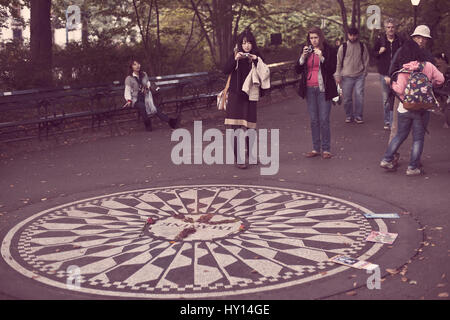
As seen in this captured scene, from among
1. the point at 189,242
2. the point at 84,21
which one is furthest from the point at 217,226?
the point at 84,21

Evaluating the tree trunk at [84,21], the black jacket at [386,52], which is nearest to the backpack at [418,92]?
the black jacket at [386,52]

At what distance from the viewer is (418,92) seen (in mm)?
10094

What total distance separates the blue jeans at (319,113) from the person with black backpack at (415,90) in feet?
4.24

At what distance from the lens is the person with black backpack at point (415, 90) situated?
10.1 metres

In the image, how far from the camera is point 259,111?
62.3 feet

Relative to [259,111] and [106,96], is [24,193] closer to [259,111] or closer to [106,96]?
[106,96]

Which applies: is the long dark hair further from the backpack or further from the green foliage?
the green foliage

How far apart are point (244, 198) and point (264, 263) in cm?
268

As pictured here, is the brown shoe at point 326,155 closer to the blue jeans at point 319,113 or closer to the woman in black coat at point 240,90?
the blue jeans at point 319,113

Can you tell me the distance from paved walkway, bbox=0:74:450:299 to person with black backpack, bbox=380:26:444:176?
0.48 metres

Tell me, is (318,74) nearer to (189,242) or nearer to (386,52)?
(386,52)

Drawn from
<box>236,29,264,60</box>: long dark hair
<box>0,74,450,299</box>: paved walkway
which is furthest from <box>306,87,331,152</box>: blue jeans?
<box>236,29,264,60</box>: long dark hair

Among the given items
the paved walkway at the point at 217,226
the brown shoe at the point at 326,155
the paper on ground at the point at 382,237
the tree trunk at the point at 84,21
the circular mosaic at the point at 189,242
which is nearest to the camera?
the paved walkway at the point at 217,226
